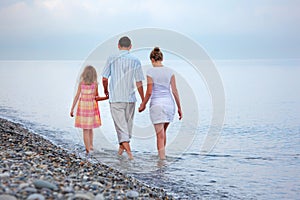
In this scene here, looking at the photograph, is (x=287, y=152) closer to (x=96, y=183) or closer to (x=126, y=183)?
(x=126, y=183)

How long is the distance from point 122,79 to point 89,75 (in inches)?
35.0

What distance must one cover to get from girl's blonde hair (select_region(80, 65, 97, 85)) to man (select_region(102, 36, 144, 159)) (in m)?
0.48

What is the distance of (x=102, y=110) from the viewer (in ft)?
61.1

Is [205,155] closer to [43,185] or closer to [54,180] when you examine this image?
[54,180]

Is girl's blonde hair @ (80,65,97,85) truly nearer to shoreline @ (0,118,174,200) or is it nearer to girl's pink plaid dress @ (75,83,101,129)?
girl's pink plaid dress @ (75,83,101,129)

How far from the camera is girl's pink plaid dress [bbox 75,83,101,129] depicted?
380 inches

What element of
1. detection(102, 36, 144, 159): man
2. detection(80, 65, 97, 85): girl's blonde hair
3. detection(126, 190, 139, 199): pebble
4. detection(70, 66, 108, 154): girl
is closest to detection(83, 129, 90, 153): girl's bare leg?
detection(70, 66, 108, 154): girl

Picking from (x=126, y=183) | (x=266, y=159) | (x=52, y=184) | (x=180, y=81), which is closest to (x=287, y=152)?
(x=266, y=159)

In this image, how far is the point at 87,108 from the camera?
9.70 m

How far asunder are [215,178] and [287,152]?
137 inches

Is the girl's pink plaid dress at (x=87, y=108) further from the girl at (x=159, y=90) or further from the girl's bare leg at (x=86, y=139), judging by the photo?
the girl at (x=159, y=90)

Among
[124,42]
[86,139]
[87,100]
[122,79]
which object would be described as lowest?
[86,139]

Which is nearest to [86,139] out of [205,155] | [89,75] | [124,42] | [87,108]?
[87,108]

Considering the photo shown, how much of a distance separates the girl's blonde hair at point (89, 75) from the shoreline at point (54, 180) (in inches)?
71.7
